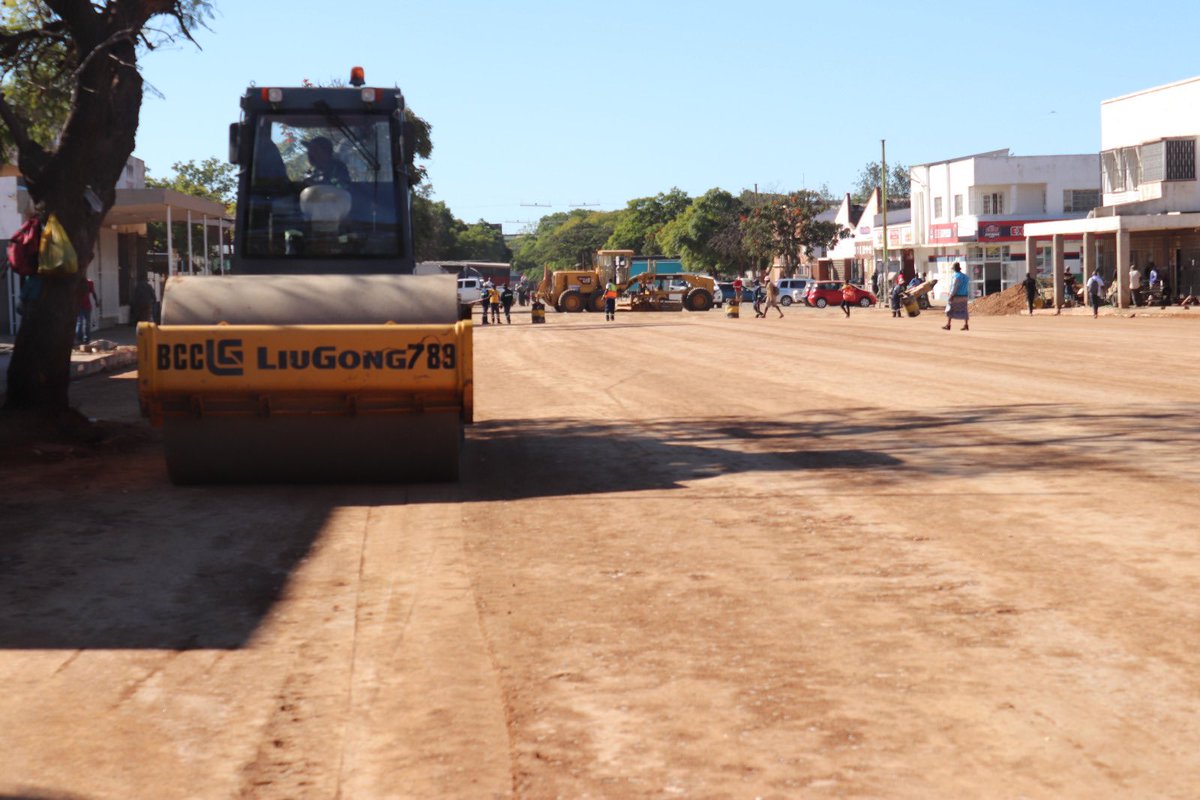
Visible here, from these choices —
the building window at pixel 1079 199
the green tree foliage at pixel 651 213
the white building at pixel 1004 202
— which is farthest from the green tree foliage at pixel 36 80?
the green tree foliage at pixel 651 213

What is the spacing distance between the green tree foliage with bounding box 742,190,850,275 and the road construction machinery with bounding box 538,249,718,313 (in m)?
30.6

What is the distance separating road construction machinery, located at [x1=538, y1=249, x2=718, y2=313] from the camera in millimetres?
71062

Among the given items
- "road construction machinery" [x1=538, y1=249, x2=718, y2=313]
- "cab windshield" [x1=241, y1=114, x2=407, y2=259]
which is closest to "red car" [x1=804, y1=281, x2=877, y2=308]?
"road construction machinery" [x1=538, y1=249, x2=718, y2=313]

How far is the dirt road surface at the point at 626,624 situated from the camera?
4.75 metres

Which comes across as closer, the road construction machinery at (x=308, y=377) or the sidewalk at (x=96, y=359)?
the road construction machinery at (x=308, y=377)

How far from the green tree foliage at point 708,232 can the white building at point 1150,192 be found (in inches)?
2596

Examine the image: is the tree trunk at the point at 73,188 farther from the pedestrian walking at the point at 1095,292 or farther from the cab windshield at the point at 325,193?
the pedestrian walking at the point at 1095,292

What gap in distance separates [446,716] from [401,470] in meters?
5.40

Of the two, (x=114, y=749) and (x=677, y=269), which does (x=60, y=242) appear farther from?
(x=677, y=269)

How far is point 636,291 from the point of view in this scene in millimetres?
71000

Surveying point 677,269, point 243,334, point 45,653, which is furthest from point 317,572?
point 677,269

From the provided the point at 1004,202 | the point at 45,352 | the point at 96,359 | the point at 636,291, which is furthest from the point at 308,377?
the point at 1004,202

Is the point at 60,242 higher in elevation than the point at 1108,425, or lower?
higher

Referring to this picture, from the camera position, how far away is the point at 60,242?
13570mm
